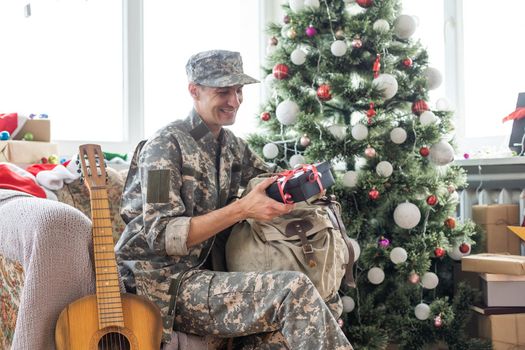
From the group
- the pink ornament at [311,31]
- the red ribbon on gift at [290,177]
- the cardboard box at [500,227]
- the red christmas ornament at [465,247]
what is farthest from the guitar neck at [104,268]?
the cardboard box at [500,227]

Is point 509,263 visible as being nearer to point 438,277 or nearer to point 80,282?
point 438,277

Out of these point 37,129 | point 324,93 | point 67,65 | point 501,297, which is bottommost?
point 501,297

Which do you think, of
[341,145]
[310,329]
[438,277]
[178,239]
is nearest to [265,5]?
[341,145]

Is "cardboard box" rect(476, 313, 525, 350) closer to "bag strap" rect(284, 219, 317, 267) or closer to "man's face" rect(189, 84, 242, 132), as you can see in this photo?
"bag strap" rect(284, 219, 317, 267)

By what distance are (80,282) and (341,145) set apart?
1.35 metres

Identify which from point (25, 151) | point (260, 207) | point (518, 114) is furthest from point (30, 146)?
point (518, 114)

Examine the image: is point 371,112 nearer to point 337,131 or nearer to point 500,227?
A: point 337,131

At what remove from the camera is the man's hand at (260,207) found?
6.48 feet

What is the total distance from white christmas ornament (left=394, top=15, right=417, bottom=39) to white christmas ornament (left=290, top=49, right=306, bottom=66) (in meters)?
0.40

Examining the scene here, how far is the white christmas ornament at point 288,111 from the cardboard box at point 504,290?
3.42 feet

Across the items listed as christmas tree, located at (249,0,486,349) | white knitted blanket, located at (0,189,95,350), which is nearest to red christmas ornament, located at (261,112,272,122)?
christmas tree, located at (249,0,486,349)

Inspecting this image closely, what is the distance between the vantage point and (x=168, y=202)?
1985mm

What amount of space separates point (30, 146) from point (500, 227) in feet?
6.86

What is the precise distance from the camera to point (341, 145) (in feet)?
9.19
